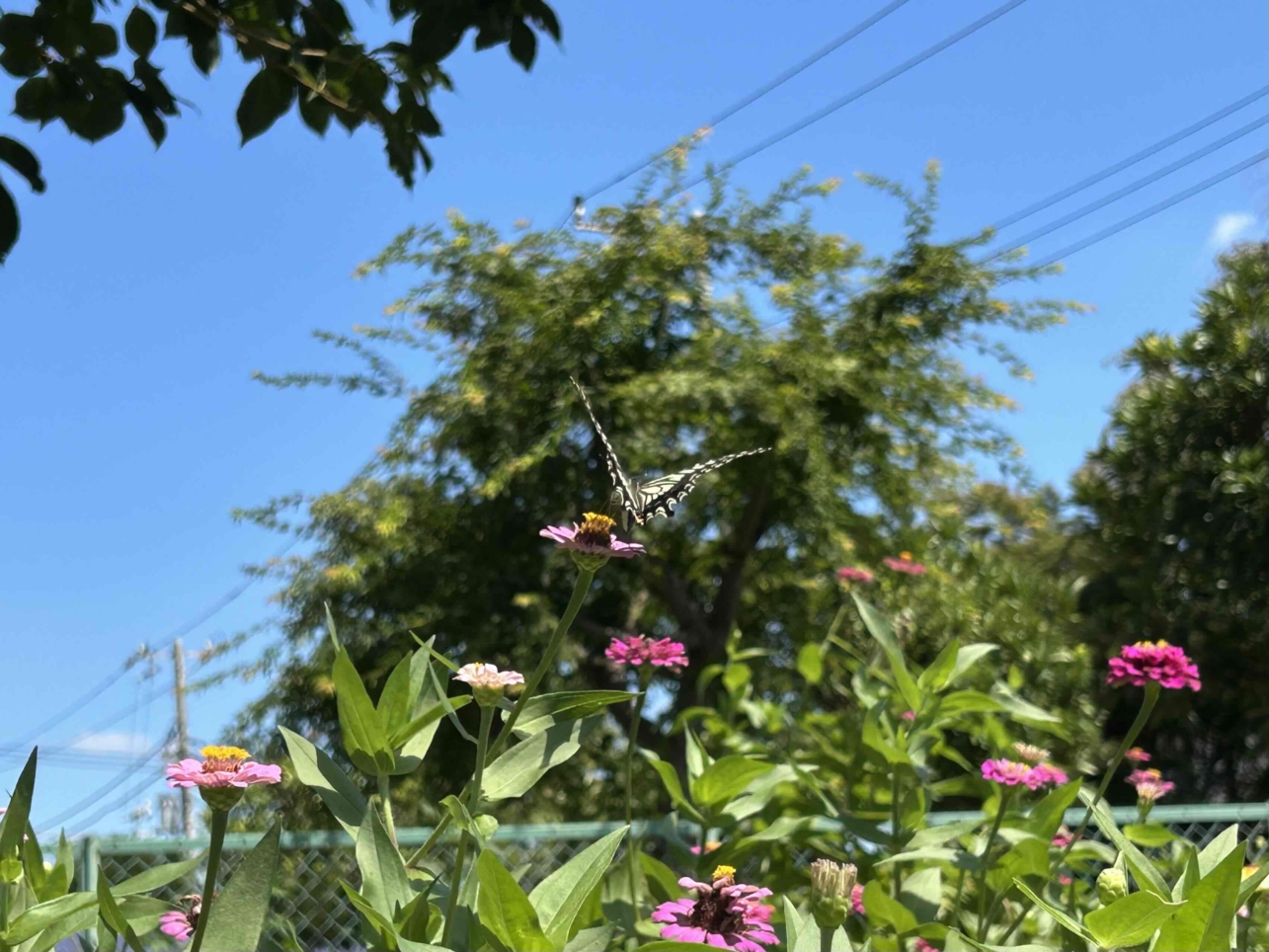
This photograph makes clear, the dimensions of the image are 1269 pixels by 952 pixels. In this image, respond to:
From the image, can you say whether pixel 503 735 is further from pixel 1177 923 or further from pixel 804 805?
pixel 804 805

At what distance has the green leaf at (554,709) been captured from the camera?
3.04ft

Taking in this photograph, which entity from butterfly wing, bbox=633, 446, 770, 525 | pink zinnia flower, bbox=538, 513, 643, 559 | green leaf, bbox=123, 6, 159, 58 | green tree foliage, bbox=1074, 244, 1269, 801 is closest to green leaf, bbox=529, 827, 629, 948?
pink zinnia flower, bbox=538, 513, 643, 559

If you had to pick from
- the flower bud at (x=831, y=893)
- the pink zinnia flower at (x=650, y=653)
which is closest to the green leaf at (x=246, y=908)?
the flower bud at (x=831, y=893)

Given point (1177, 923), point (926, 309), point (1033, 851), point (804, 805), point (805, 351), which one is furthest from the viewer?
point (926, 309)

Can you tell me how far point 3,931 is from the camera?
82 centimetres

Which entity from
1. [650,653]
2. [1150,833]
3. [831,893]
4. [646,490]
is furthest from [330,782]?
[1150,833]

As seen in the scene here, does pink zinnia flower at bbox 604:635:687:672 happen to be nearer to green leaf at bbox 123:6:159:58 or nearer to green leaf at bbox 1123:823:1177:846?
Result: green leaf at bbox 1123:823:1177:846

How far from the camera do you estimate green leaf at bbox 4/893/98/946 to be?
828 mm

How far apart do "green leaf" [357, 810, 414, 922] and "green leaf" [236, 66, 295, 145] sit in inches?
51.4

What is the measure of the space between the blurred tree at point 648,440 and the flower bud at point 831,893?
2.69 m

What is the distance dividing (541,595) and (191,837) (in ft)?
6.58

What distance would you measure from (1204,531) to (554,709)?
5.21 metres

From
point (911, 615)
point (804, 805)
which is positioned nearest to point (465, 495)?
point (911, 615)

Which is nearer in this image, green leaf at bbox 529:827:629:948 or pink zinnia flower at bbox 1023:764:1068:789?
green leaf at bbox 529:827:629:948
